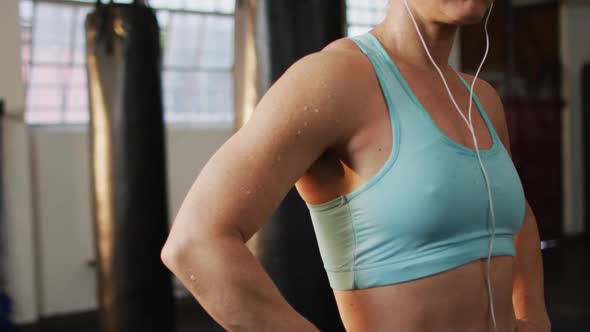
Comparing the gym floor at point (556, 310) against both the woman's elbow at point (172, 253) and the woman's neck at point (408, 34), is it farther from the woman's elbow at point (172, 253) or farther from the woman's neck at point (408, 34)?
the woman's elbow at point (172, 253)

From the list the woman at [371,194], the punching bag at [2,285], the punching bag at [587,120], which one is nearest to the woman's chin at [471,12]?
the woman at [371,194]

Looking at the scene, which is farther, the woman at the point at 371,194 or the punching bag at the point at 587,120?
Result: the punching bag at the point at 587,120

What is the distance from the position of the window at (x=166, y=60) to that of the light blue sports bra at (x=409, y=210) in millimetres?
5122

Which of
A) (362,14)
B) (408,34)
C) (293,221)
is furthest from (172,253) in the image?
(362,14)

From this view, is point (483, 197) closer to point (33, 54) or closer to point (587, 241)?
point (33, 54)

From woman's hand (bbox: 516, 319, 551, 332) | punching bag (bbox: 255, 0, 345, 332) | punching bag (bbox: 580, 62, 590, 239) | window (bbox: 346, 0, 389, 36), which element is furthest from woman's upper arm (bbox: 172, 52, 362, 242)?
punching bag (bbox: 580, 62, 590, 239)

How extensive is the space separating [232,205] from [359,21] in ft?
23.9

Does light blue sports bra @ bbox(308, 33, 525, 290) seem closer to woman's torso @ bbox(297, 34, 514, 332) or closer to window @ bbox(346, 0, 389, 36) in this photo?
woman's torso @ bbox(297, 34, 514, 332)

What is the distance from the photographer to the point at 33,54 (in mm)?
5938

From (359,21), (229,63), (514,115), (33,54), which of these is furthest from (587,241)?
(33,54)

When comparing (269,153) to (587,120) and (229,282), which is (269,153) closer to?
(229,282)

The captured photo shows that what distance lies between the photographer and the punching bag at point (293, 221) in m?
1.82

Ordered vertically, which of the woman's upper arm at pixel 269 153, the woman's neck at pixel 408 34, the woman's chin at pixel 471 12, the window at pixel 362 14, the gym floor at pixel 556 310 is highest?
the window at pixel 362 14

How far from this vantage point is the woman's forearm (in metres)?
0.68
